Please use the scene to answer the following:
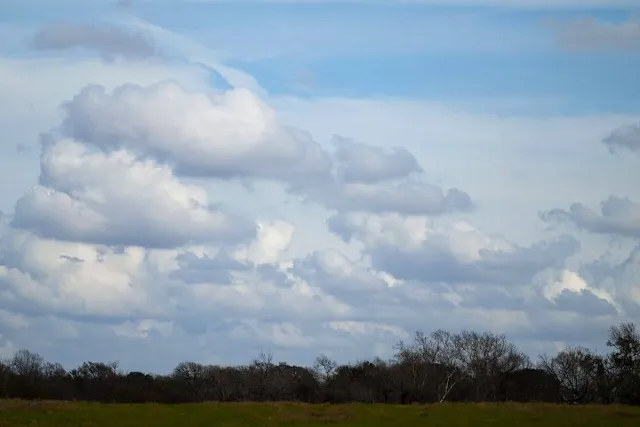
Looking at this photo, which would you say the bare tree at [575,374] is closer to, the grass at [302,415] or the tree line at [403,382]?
the tree line at [403,382]

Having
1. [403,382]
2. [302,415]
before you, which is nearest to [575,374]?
[403,382]

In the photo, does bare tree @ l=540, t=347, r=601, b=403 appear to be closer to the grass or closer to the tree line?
the tree line

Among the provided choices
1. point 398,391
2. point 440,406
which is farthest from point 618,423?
point 398,391

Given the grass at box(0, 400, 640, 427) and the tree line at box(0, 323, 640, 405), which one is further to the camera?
the tree line at box(0, 323, 640, 405)

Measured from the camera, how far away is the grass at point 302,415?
2002 inches

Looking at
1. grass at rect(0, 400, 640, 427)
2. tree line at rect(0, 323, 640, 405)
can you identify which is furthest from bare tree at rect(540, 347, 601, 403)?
grass at rect(0, 400, 640, 427)

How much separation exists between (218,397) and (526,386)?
121 ft

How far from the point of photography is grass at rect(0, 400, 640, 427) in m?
50.8

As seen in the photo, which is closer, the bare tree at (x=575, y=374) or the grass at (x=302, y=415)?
the grass at (x=302, y=415)

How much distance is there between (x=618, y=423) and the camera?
50.7 meters

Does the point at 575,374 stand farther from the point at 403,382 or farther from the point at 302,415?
the point at 302,415

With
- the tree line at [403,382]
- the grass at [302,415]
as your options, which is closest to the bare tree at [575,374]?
the tree line at [403,382]

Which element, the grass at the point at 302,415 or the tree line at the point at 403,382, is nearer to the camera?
the grass at the point at 302,415

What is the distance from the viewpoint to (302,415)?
54.4 meters
